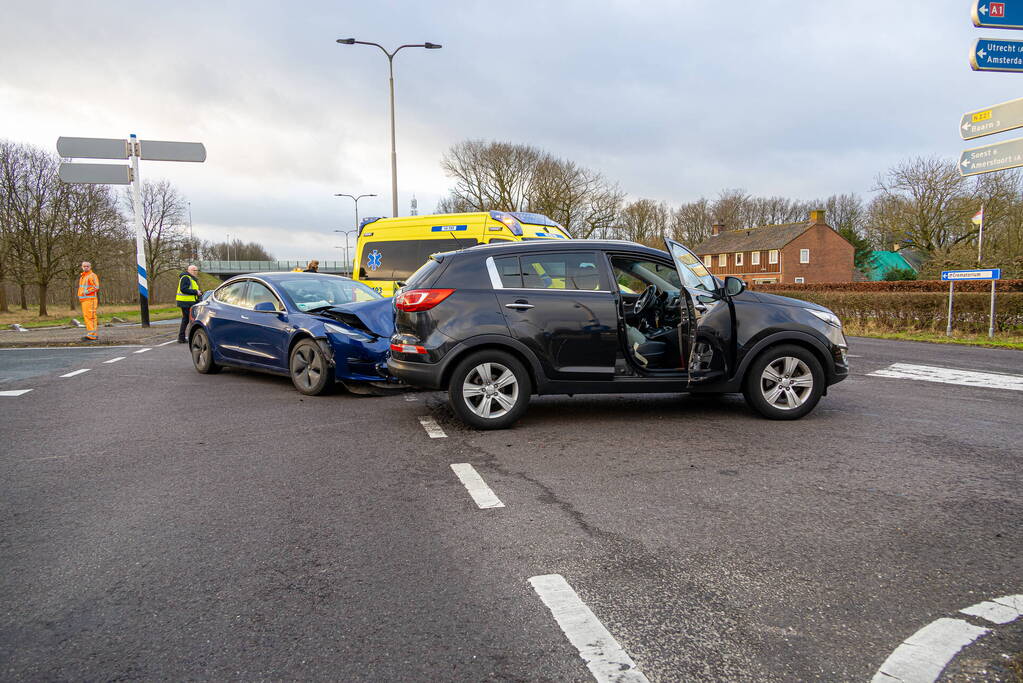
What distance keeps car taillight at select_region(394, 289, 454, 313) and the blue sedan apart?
1.71 m

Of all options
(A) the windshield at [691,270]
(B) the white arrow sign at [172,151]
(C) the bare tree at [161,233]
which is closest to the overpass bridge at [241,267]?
(C) the bare tree at [161,233]

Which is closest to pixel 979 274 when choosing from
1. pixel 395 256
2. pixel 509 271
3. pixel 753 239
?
pixel 395 256

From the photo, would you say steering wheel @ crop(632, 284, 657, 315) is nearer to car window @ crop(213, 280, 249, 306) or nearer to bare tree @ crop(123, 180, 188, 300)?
car window @ crop(213, 280, 249, 306)

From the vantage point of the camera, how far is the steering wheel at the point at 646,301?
671 centimetres

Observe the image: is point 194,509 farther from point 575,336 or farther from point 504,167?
point 504,167

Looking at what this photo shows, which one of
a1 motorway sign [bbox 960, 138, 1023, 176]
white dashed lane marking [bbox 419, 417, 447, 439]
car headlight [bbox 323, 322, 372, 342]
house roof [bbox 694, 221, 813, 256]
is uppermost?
house roof [bbox 694, 221, 813, 256]

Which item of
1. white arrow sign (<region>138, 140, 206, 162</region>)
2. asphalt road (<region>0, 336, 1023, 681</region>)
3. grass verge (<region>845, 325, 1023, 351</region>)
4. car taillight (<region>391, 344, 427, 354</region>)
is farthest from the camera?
white arrow sign (<region>138, 140, 206, 162</region>)

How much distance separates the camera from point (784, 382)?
6.25 meters

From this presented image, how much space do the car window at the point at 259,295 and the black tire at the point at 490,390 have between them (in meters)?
3.81

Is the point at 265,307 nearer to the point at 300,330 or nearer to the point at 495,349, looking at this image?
the point at 300,330

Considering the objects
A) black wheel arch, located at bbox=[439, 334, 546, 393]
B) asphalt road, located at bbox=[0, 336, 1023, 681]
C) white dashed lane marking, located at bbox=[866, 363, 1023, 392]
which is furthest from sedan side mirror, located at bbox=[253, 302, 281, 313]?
white dashed lane marking, located at bbox=[866, 363, 1023, 392]

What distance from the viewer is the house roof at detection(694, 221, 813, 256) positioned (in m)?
61.6

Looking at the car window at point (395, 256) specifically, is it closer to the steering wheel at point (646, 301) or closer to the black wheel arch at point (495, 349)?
the steering wheel at point (646, 301)

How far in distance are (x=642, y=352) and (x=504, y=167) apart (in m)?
43.1
